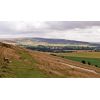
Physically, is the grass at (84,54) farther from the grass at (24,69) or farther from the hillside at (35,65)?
the grass at (24,69)

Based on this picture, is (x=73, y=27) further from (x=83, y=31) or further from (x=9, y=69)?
(x=9, y=69)

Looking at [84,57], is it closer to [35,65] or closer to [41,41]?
Answer: [41,41]

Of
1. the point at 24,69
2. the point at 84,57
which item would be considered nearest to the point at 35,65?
the point at 24,69

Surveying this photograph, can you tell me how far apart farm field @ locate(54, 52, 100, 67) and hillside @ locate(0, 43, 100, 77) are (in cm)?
11

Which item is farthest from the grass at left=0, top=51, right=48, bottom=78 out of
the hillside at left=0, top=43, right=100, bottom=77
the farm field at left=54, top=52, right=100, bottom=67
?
the farm field at left=54, top=52, right=100, bottom=67

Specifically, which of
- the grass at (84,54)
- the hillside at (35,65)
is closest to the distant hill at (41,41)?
the hillside at (35,65)

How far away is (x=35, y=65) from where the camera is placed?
563 inches

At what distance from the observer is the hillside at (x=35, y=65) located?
14.1 m

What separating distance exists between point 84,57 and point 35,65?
1.37 metres

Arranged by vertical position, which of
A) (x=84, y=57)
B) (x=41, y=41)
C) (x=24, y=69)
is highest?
(x=41, y=41)

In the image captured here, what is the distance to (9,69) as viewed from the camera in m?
14.1

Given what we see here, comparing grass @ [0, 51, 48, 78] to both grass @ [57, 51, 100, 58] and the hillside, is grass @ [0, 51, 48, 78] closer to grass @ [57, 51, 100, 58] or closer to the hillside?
the hillside

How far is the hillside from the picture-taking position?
46.3ft
